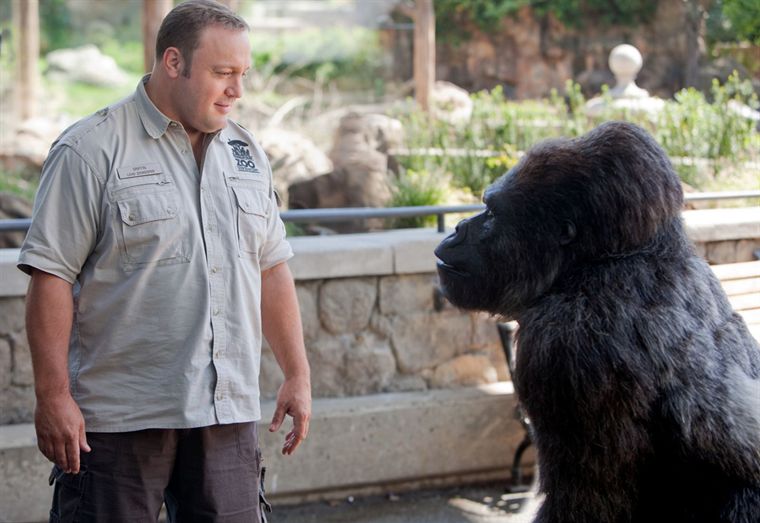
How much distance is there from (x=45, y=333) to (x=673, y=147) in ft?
22.2

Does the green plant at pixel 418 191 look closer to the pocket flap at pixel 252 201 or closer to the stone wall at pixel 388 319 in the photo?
the stone wall at pixel 388 319

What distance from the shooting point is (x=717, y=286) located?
2.39m

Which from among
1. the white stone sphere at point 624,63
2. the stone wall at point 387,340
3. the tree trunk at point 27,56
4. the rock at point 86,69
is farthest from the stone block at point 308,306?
the rock at point 86,69

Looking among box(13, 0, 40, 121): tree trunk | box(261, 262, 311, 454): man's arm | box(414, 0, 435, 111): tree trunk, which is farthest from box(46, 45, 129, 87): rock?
box(261, 262, 311, 454): man's arm

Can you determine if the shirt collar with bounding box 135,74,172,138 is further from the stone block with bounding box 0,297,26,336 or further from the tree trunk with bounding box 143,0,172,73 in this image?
the tree trunk with bounding box 143,0,172,73

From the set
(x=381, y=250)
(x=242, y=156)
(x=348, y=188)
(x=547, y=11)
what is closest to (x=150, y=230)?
(x=242, y=156)

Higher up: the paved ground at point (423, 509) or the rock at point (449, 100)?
the rock at point (449, 100)

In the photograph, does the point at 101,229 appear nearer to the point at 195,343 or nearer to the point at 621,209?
the point at 195,343

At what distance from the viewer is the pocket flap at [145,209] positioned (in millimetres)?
2615

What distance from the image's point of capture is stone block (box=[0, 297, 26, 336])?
4508mm

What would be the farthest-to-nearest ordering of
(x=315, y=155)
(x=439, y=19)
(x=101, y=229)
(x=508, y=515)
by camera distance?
(x=439, y=19) → (x=315, y=155) → (x=508, y=515) → (x=101, y=229)

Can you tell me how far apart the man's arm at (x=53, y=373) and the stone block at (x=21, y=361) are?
82.6 inches

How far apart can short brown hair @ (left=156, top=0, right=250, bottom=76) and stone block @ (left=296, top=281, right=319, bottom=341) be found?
2.33 meters

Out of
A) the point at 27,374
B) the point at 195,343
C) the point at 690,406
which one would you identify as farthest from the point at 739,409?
the point at 27,374
